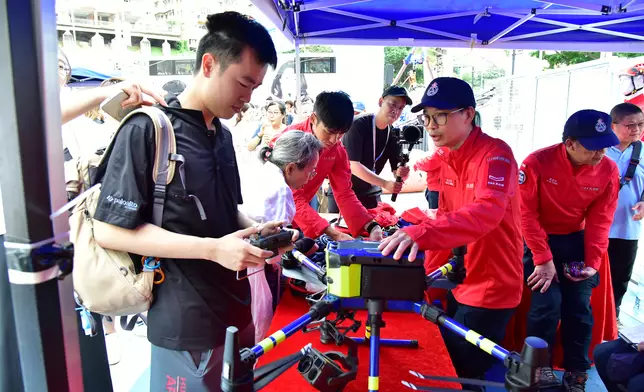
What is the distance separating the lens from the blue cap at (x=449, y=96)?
1885 millimetres

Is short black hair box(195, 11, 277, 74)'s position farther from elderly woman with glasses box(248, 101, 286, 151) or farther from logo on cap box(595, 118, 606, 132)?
elderly woman with glasses box(248, 101, 286, 151)

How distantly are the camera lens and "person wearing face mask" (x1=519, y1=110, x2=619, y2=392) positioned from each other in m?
1.71

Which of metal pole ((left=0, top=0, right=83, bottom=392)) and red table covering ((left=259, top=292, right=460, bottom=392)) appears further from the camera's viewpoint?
red table covering ((left=259, top=292, right=460, bottom=392))

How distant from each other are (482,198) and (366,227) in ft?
3.73

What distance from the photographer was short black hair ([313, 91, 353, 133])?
8.38 ft

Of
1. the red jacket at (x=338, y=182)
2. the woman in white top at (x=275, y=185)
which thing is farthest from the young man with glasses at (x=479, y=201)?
the red jacket at (x=338, y=182)

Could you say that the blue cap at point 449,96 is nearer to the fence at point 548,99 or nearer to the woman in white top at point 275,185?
the woman in white top at point 275,185

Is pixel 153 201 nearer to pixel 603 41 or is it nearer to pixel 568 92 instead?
pixel 603 41

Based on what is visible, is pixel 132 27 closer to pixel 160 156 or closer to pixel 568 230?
pixel 568 230

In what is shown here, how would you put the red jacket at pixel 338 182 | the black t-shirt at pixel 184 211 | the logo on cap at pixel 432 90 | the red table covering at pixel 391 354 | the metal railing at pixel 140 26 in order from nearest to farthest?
the black t-shirt at pixel 184 211, the red table covering at pixel 391 354, the logo on cap at pixel 432 90, the red jacket at pixel 338 182, the metal railing at pixel 140 26

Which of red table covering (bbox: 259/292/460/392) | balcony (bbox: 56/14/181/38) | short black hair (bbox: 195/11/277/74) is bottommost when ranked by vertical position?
red table covering (bbox: 259/292/460/392)

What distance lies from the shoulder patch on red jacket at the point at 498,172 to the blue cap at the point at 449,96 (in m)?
0.28

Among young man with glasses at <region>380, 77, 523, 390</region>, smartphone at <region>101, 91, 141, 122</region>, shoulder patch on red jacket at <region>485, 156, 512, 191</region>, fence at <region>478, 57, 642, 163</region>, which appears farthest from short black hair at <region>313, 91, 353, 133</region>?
fence at <region>478, 57, 642, 163</region>

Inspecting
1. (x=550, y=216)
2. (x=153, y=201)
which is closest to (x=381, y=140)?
(x=550, y=216)
